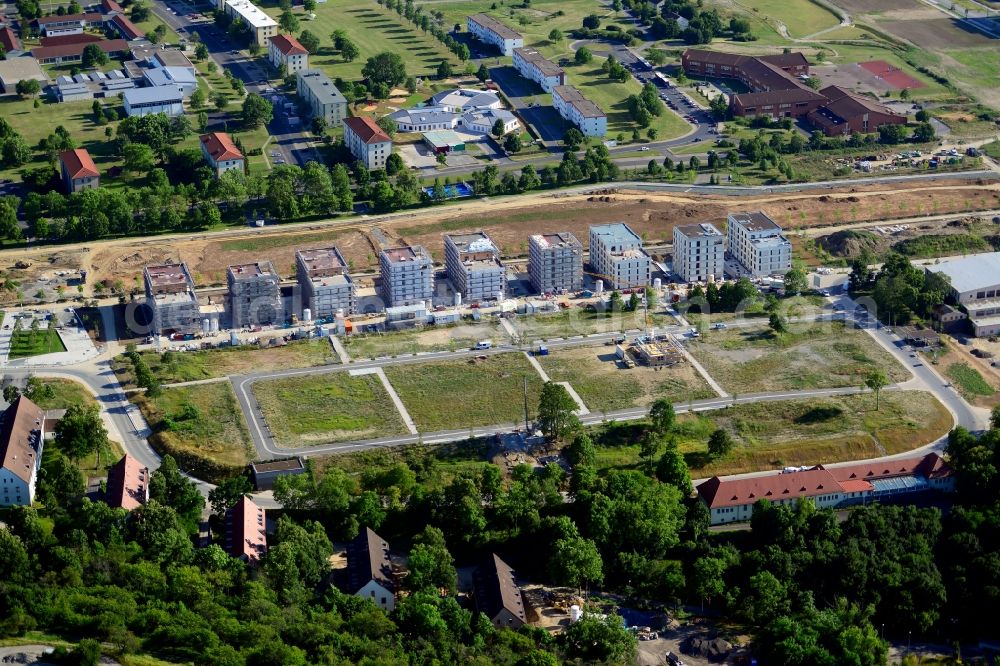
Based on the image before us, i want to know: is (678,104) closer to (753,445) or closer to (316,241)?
(316,241)

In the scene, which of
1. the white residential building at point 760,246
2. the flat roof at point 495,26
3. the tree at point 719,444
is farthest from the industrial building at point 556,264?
the flat roof at point 495,26

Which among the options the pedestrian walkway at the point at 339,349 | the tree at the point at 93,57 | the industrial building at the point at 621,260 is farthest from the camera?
the tree at the point at 93,57

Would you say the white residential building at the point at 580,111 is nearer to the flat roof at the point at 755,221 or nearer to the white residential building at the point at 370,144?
the white residential building at the point at 370,144

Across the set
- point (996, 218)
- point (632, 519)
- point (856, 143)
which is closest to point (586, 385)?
point (632, 519)

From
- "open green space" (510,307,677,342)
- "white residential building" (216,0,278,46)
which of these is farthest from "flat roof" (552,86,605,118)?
"open green space" (510,307,677,342)

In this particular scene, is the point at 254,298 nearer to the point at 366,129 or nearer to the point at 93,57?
the point at 366,129

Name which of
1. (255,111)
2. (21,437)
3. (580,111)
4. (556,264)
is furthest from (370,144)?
(21,437)
